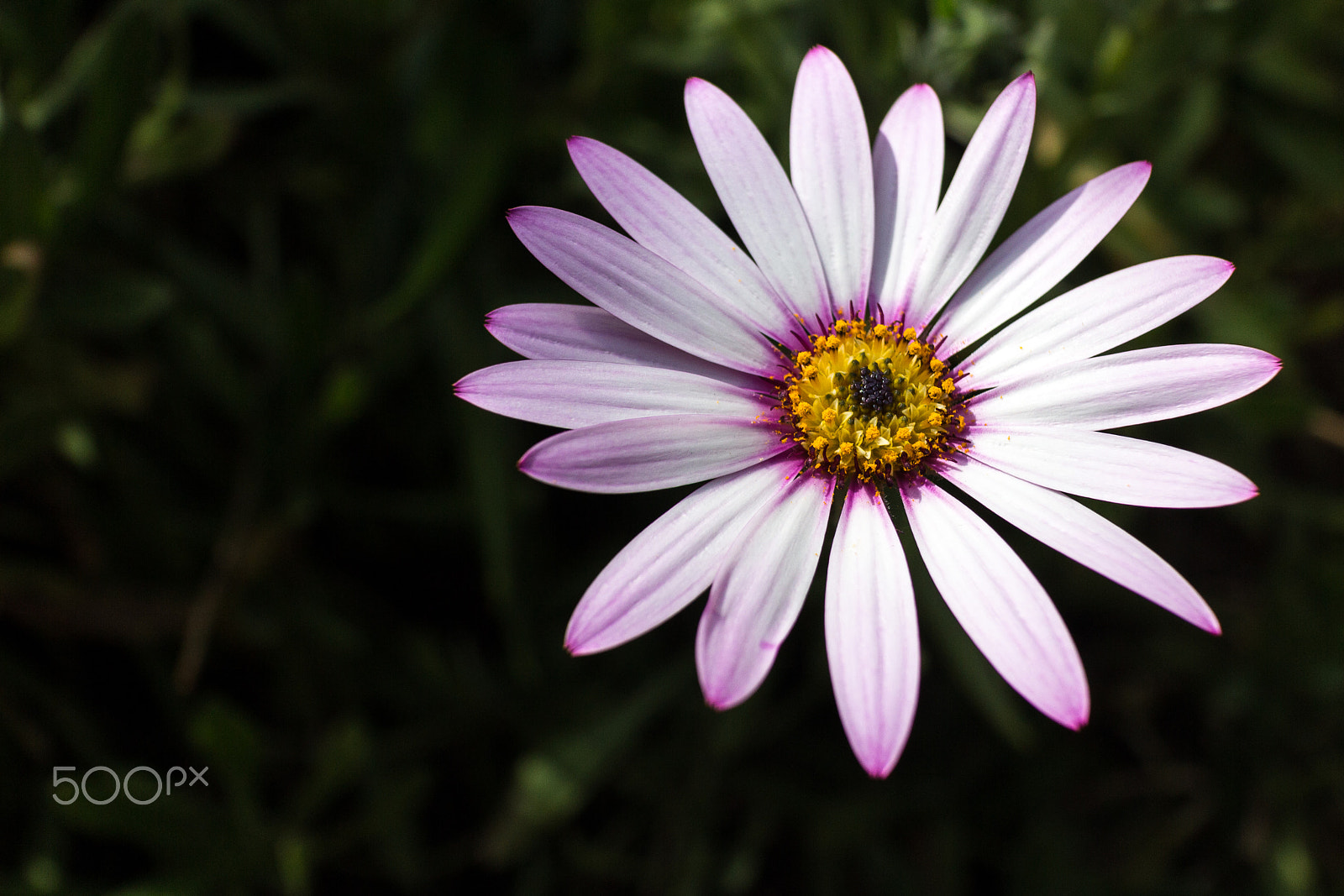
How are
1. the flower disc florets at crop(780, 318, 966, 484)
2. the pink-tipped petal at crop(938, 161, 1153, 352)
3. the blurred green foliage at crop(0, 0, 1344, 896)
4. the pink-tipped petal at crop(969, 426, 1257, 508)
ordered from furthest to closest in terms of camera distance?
the blurred green foliage at crop(0, 0, 1344, 896) < the flower disc florets at crop(780, 318, 966, 484) < the pink-tipped petal at crop(938, 161, 1153, 352) < the pink-tipped petal at crop(969, 426, 1257, 508)

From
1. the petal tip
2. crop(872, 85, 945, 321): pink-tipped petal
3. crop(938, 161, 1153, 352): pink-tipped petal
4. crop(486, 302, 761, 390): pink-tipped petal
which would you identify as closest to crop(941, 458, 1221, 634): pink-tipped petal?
crop(938, 161, 1153, 352): pink-tipped petal

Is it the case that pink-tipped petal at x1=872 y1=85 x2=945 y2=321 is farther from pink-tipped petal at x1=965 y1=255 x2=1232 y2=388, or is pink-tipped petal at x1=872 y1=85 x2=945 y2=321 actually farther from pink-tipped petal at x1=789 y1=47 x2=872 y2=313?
pink-tipped petal at x1=965 y1=255 x2=1232 y2=388

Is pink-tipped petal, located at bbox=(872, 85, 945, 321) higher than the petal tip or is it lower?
higher

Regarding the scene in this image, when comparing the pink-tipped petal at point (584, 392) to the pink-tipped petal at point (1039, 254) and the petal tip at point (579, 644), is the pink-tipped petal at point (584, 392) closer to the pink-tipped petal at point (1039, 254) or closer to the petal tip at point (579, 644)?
the petal tip at point (579, 644)

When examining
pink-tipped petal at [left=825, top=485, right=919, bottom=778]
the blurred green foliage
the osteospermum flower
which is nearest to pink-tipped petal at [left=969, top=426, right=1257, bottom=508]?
the osteospermum flower

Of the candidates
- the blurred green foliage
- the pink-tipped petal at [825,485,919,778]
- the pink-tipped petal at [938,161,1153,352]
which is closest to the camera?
the pink-tipped petal at [825,485,919,778]

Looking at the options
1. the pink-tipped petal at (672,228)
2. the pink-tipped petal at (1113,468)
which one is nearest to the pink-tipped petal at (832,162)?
the pink-tipped petal at (672,228)

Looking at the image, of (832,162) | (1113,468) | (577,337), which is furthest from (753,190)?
(1113,468)

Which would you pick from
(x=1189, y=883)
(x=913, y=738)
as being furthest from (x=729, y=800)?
(x=1189, y=883)

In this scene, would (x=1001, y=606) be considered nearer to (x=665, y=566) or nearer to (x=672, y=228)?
(x=665, y=566)

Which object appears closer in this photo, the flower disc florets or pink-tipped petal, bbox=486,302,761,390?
pink-tipped petal, bbox=486,302,761,390
